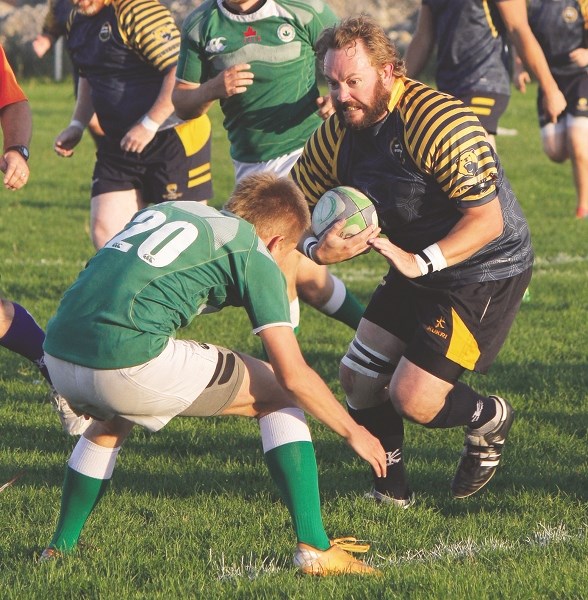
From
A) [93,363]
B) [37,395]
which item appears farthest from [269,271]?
[37,395]

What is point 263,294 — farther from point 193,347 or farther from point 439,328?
point 439,328

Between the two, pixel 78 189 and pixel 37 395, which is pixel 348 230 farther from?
pixel 78 189

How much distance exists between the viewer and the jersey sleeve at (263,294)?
4.04m

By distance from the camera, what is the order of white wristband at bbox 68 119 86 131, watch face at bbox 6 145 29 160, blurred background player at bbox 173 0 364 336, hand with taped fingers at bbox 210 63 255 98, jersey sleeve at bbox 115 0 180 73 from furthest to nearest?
white wristband at bbox 68 119 86 131 < jersey sleeve at bbox 115 0 180 73 < blurred background player at bbox 173 0 364 336 < hand with taped fingers at bbox 210 63 255 98 < watch face at bbox 6 145 29 160

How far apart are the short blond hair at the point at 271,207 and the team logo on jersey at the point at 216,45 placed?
278 centimetres

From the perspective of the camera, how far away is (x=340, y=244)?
15.4ft

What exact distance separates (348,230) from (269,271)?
73cm

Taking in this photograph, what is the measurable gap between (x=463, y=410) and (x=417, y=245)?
0.74m

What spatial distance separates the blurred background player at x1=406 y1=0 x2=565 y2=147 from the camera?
27.8 feet

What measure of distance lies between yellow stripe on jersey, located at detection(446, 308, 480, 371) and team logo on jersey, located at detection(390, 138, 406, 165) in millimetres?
686

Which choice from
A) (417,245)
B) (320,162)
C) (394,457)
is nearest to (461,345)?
(417,245)

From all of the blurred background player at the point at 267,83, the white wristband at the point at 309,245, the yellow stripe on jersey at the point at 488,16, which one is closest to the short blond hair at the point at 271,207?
the white wristband at the point at 309,245

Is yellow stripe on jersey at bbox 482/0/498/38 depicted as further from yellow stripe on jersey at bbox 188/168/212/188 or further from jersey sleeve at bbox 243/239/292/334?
jersey sleeve at bbox 243/239/292/334

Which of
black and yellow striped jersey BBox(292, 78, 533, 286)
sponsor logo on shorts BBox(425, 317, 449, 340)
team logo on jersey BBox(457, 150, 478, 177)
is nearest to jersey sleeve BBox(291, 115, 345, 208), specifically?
black and yellow striped jersey BBox(292, 78, 533, 286)
